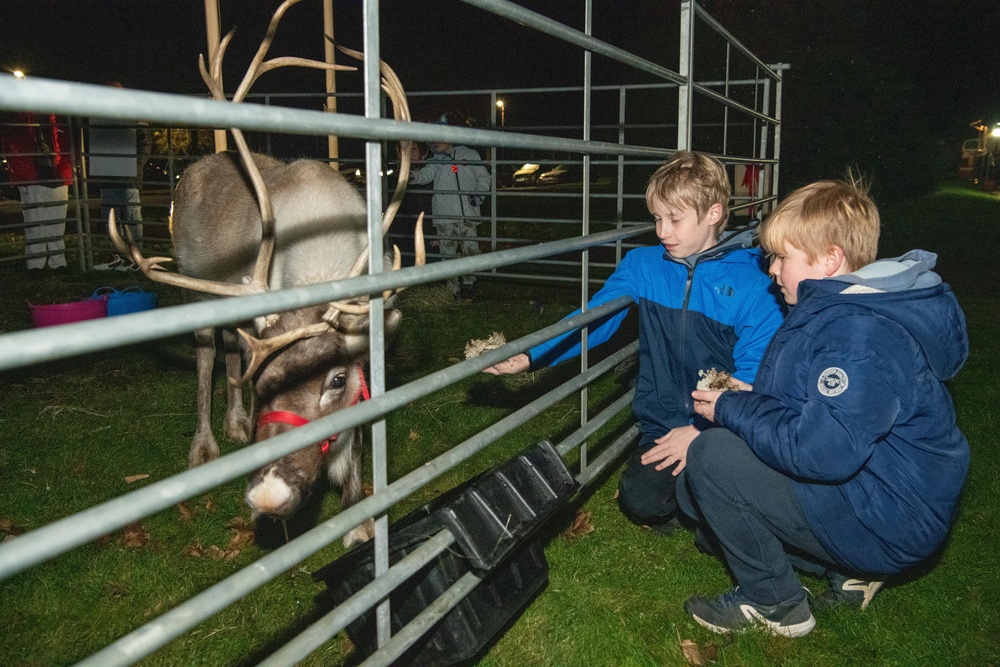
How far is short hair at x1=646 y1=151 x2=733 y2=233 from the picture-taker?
122 inches

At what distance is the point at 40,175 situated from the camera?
1069cm

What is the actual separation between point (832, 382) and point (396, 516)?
2026 mm

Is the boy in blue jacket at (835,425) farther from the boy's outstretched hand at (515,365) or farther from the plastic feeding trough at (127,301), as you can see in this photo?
the plastic feeding trough at (127,301)

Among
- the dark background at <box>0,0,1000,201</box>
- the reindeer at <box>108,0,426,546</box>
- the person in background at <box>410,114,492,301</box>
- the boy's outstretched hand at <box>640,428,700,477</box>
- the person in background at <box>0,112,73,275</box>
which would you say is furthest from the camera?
the dark background at <box>0,0,1000,201</box>

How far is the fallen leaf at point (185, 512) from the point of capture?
A: 357 centimetres

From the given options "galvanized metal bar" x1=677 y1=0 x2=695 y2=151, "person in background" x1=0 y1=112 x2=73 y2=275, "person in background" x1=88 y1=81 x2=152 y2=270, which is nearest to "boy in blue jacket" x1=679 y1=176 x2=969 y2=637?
"galvanized metal bar" x1=677 y1=0 x2=695 y2=151

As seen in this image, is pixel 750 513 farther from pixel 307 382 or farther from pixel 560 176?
pixel 560 176

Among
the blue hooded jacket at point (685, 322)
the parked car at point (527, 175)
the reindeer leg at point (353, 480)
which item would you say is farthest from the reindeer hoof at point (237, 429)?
the parked car at point (527, 175)

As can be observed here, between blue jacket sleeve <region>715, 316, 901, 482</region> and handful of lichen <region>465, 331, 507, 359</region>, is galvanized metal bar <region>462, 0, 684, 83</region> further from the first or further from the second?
blue jacket sleeve <region>715, 316, 901, 482</region>

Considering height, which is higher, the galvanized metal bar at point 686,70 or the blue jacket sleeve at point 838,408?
the galvanized metal bar at point 686,70

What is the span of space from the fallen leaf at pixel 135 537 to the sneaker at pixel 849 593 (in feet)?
8.66

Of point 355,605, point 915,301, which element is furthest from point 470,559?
point 915,301

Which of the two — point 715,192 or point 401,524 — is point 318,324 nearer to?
point 401,524

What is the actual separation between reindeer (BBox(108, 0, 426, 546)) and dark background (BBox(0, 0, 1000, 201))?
9.72 m
